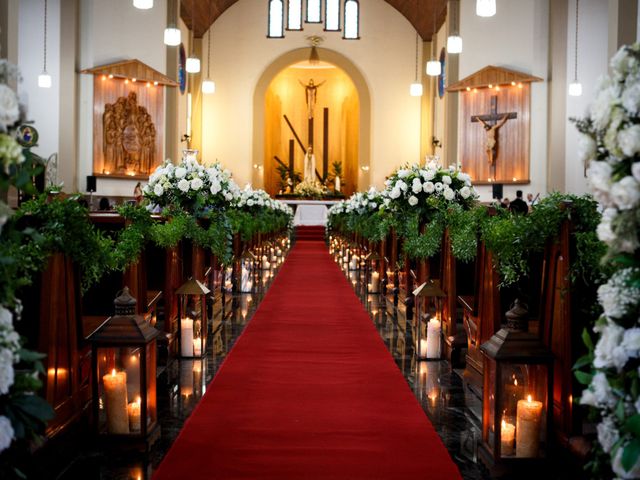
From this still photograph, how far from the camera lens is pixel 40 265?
3438 millimetres

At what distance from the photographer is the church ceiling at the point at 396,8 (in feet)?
75.8

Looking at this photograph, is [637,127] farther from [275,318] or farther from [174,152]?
[174,152]

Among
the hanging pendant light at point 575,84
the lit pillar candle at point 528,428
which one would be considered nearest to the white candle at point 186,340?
the lit pillar candle at point 528,428

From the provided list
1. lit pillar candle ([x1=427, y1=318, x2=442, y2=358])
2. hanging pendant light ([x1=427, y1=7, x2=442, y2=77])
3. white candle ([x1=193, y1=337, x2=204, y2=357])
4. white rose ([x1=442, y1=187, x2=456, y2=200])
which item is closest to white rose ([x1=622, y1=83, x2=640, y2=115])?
lit pillar candle ([x1=427, y1=318, x2=442, y2=358])

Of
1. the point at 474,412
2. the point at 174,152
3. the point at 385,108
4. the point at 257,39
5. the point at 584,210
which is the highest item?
the point at 257,39

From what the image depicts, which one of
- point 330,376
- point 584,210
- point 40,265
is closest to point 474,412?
point 330,376

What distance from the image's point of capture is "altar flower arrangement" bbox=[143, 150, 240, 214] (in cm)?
739

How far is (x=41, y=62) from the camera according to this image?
1736 cm

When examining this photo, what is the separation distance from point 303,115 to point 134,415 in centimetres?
2804

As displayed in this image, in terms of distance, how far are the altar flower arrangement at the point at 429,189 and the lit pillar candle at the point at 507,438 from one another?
15.5 feet

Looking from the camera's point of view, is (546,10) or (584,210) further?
(546,10)

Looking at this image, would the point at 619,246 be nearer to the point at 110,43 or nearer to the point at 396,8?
the point at 110,43

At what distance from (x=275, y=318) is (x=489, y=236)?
377 centimetres

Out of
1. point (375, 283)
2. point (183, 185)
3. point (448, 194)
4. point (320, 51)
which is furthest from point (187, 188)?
point (320, 51)
